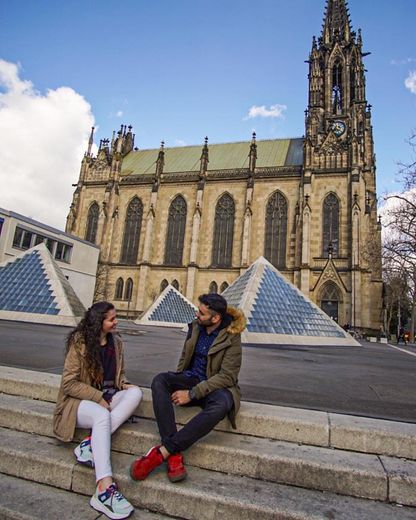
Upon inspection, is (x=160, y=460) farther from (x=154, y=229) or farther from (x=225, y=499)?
(x=154, y=229)

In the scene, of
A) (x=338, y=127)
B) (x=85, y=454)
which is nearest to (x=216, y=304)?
(x=85, y=454)

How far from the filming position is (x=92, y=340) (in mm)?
2857

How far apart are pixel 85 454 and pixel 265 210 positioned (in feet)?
101

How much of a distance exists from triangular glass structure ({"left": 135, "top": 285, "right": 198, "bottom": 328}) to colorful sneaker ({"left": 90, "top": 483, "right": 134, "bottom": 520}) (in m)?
20.4

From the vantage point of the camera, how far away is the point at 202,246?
3284cm

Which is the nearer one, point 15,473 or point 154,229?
point 15,473

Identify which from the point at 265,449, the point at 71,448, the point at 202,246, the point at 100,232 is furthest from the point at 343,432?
the point at 100,232

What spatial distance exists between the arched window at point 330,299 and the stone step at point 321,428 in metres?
26.0

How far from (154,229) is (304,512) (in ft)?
109

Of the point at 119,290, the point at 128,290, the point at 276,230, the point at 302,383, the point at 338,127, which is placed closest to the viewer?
the point at 302,383

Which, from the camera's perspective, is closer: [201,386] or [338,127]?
[201,386]

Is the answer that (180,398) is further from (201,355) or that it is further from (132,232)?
(132,232)

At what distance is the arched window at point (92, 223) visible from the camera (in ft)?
122

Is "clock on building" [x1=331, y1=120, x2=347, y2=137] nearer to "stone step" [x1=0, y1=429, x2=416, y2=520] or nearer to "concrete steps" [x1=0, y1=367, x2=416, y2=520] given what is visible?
"concrete steps" [x1=0, y1=367, x2=416, y2=520]
